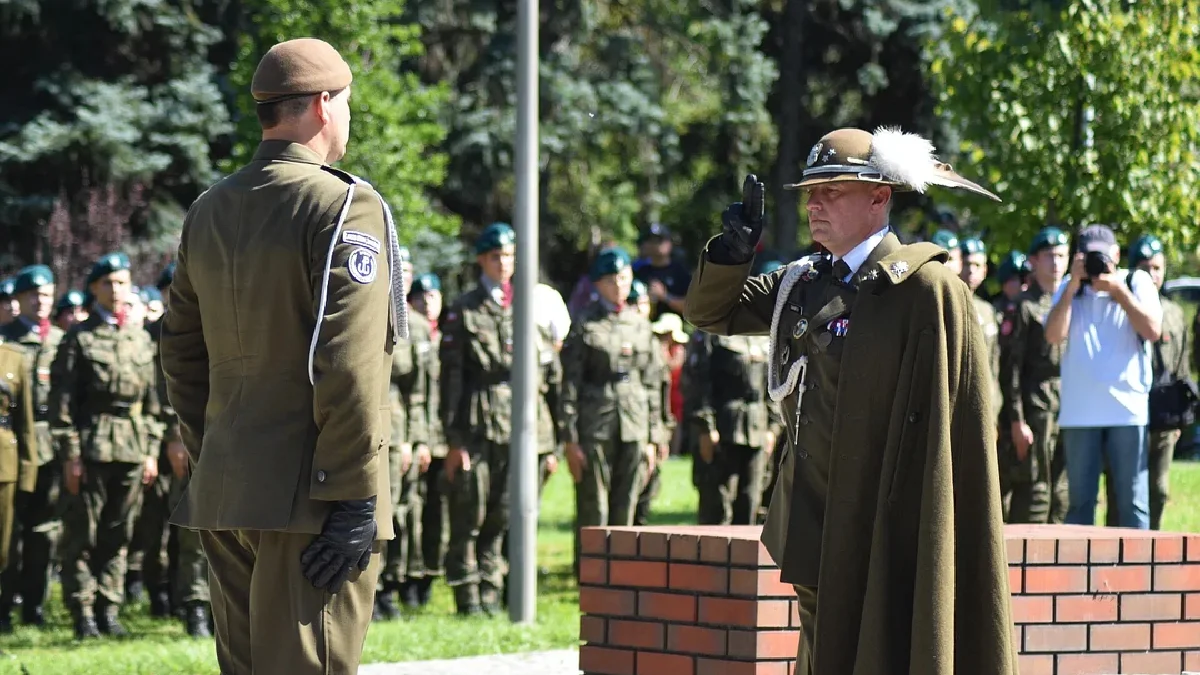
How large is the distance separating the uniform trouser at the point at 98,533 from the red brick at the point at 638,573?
539cm

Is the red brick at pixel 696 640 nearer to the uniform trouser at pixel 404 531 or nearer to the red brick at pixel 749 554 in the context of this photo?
the red brick at pixel 749 554

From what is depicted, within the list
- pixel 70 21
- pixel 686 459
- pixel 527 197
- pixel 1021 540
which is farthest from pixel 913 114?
pixel 1021 540

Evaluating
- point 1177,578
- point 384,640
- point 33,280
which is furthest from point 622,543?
point 33,280

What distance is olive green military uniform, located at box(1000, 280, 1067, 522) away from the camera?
1209 cm

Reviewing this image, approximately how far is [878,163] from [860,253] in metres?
0.25

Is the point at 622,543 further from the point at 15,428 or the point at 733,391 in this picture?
the point at 733,391

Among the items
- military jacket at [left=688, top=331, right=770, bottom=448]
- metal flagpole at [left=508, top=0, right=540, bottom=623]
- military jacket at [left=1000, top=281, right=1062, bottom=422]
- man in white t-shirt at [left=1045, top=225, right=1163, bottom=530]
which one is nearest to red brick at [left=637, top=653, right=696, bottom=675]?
metal flagpole at [left=508, top=0, right=540, bottom=623]

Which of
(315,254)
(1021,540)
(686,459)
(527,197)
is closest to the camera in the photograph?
(315,254)

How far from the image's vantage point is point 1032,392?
12.2m

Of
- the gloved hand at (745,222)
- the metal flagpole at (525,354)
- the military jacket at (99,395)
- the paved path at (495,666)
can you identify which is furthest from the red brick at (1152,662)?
the military jacket at (99,395)

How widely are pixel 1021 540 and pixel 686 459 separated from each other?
17.1 m

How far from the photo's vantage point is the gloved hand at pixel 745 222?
4.68 meters

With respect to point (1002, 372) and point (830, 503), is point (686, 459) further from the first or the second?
point (830, 503)

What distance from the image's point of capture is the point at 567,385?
38.8 ft
